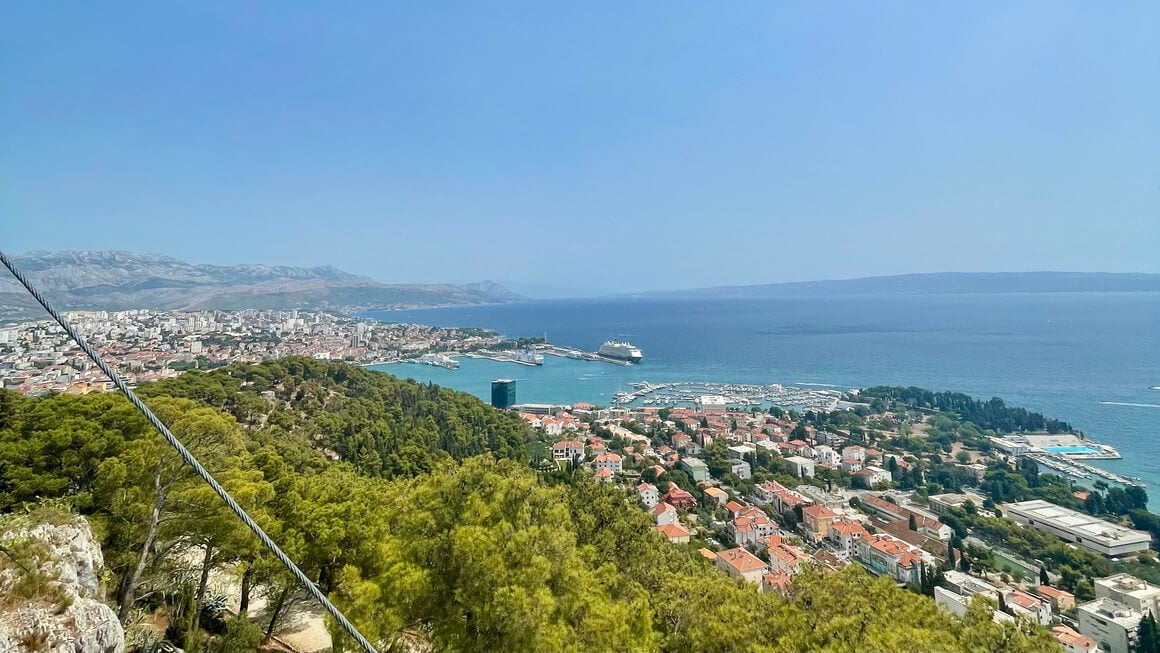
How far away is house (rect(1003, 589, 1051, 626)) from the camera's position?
983 centimetres

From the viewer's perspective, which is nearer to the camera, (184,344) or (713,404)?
(713,404)

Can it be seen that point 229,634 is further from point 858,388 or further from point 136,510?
point 858,388

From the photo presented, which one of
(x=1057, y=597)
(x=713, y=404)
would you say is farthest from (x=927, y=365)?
(x=1057, y=597)

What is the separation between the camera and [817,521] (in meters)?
15.1

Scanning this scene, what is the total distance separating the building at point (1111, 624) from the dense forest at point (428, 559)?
28.4 feet

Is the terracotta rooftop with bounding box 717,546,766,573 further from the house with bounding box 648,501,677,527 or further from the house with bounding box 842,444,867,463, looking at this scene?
the house with bounding box 842,444,867,463

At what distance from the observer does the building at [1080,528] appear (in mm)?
13375

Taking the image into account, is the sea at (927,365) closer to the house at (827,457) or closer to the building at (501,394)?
the building at (501,394)

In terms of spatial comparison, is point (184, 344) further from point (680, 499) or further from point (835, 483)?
point (835, 483)

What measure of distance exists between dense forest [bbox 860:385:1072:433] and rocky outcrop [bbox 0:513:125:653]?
32.2 m

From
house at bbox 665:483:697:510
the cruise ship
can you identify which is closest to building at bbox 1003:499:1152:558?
house at bbox 665:483:697:510

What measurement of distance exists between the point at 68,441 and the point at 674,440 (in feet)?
69.0

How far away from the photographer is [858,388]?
34.6 m

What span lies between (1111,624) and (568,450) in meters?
15.4
